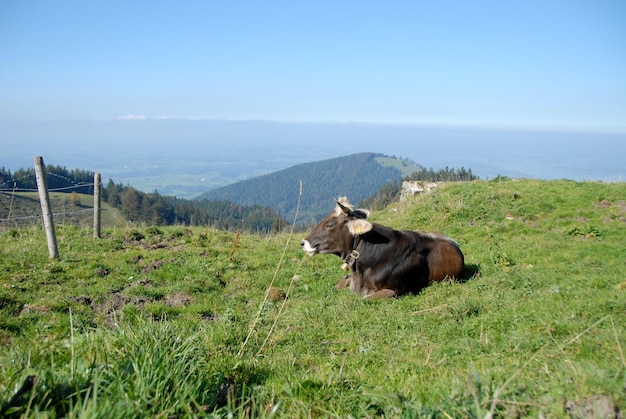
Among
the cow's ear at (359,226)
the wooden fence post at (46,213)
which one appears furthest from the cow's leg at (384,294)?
the wooden fence post at (46,213)

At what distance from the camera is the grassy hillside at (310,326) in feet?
10.2

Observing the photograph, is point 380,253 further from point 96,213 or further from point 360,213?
point 96,213

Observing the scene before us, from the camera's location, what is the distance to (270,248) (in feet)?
47.7

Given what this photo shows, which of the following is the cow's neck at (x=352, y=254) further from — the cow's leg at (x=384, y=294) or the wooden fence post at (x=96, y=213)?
the wooden fence post at (x=96, y=213)

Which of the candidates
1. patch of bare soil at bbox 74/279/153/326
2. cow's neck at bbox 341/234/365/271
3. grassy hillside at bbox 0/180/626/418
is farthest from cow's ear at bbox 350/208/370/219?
patch of bare soil at bbox 74/279/153/326

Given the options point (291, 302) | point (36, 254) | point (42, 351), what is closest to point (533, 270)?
point (291, 302)

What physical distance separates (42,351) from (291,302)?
5.41 meters

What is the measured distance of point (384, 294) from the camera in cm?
882

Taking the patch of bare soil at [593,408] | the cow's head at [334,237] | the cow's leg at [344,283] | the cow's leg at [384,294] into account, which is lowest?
the cow's leg at [344,283]

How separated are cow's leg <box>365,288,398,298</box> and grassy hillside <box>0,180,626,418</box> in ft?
1.51

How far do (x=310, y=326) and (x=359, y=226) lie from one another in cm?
312

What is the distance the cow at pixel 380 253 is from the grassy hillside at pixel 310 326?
0.47 metres

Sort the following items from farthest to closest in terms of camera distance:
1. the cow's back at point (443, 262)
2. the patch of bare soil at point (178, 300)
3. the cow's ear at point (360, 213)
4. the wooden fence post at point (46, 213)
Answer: the wooden fence post at point (46, 213) → the cow's ear at point (360, 213) → the cow's back at point (443, 262) → the patch of bare soil at point (178, 300)

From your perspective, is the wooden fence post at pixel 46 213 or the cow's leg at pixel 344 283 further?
the wooden fence post at pixel 46 213
